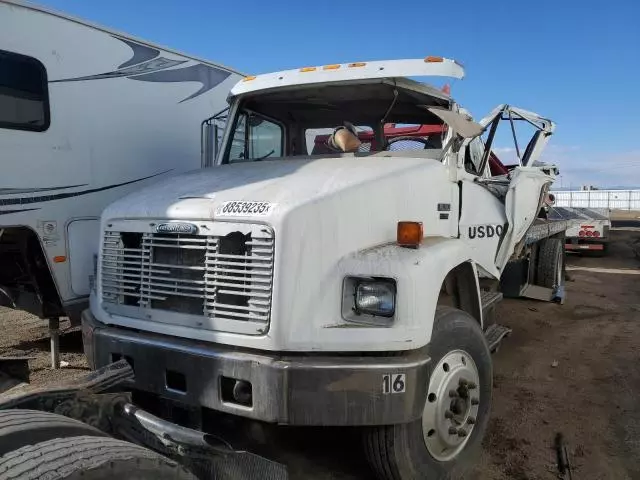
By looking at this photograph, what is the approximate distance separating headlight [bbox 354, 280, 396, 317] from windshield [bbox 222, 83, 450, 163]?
171 centimetres

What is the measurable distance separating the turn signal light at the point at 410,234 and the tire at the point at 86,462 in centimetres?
172

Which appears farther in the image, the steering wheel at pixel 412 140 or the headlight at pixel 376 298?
the steering wheel at pixel 412 140

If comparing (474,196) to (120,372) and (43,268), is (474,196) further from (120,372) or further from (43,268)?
(43,268)

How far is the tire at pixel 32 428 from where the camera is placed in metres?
1.95

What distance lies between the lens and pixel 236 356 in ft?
9.20

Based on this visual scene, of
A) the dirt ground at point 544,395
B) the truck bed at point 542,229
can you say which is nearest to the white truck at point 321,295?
the dirt ground at point 544,395

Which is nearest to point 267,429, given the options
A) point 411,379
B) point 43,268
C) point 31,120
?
point 411,379

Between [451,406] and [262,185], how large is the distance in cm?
175

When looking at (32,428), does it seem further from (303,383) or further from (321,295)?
(321,295)

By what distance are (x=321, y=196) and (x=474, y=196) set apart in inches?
71.0

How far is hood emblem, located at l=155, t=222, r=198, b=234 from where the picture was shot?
9.96 feet

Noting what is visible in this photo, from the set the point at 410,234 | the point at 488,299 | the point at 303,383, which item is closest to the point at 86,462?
the point at 303,383

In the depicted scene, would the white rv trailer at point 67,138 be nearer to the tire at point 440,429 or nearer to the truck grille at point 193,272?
the truck grille at point 193,272

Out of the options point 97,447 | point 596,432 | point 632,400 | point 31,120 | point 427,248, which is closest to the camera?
point 97,447
